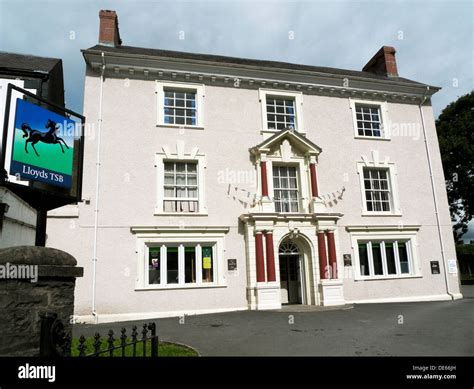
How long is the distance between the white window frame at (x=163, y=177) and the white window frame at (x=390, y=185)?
25.0 feet

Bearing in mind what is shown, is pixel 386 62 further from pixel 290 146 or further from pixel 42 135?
pixel 42 135

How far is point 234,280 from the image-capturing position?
14477 millimetres

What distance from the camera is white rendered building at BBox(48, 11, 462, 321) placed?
13789 millimetres

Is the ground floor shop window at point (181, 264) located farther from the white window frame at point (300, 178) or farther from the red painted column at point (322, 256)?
the red painted column at point (322, 256)

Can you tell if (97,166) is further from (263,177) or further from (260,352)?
(260,352)

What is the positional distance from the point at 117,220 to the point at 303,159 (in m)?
8.68

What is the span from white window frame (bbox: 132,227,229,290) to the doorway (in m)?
2.98

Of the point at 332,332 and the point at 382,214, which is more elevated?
the point at 382,214

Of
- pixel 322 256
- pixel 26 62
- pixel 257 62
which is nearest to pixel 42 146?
pixel 322 256

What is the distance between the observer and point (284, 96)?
17188mm

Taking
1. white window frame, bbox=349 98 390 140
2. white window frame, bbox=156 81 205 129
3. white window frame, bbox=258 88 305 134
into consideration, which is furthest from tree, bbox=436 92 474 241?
white window frame, bbox=156 81 205 129

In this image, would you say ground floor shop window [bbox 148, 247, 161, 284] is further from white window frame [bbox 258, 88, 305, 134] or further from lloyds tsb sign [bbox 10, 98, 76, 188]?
lloyds tsb sign [bbox 10, 98, 76, 188]

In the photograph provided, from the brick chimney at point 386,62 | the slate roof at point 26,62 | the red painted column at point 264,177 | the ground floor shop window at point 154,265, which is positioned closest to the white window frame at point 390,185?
the red painted column at point 264,177

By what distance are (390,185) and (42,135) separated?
1624 cm
